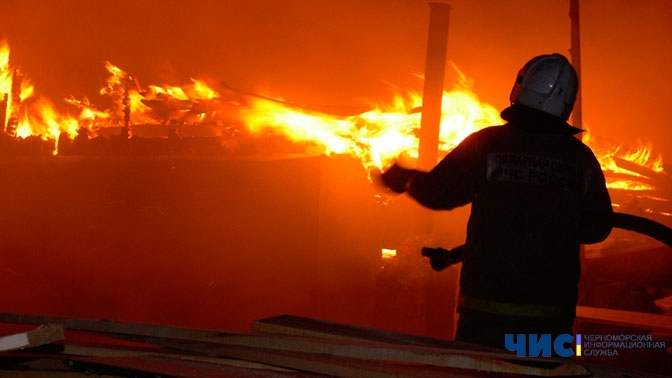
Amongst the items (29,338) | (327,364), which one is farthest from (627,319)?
(29,338)

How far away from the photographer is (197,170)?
27.7 feet

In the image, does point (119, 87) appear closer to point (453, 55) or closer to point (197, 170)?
point (197, 170)

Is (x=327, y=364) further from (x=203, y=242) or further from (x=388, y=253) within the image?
(x=388, y=253)

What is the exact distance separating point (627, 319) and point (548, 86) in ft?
11.5

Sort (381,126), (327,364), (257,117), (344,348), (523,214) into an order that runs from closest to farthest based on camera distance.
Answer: (327,364) < (344,348) < (523,214) < (257,117) < (381,126)

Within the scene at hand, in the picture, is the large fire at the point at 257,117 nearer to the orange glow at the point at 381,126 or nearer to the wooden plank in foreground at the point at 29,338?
the orange glow at the point at 381,126

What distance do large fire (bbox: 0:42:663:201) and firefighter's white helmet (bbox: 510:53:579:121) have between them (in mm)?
4603

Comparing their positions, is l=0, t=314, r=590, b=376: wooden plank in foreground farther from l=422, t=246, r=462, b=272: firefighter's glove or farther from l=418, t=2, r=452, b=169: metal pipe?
l=418, t=2, r=452, b=169: metal pipe

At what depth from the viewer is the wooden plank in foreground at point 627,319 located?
642 centimetres

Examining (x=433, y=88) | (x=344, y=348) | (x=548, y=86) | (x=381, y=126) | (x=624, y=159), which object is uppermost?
(x=433, y=88)

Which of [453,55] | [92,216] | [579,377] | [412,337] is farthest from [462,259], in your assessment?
[453,55]

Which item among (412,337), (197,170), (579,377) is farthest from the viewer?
(197,170)

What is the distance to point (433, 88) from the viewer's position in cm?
827

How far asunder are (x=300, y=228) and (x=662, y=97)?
4.35 m
